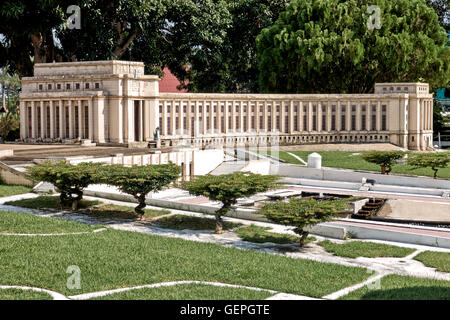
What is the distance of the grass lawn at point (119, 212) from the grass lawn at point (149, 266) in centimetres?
582

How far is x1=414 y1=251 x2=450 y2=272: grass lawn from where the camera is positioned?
878 inches

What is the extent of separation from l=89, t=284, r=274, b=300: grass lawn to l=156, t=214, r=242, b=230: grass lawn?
1005 cm

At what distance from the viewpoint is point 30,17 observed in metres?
54.4

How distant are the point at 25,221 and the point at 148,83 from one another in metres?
23.8

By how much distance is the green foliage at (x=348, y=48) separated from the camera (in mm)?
63812

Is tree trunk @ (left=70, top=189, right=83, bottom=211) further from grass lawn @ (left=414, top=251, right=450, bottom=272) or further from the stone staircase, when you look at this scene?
grass lawn @ (left=414, top=251, right=450, bottom=272)

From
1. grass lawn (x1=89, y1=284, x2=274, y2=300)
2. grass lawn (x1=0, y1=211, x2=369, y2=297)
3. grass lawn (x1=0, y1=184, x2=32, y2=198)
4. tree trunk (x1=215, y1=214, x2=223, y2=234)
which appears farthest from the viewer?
grass lawn (x1=0, y1=184, x2=32, y2=198)

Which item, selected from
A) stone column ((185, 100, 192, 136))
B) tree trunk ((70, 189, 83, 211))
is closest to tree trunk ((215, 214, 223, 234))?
tree trunk ((70, 189, 83, 211))

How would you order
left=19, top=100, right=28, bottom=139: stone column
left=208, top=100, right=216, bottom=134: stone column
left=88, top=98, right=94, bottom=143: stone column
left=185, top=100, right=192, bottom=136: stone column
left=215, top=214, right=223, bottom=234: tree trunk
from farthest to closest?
1. left=208, top=100, right=216, bottom=134: stone column
2. left=185, top=100, right=192, bottom=136: stone column
3. left=19, top=100, right=28, bottom=139: stone column
4. left=88, top=98, right=94, bottom=143: stone column
5. left=215, top=214, right=223, bottom=234: tree trunk

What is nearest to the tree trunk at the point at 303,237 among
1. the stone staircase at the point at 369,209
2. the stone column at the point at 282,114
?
the stone staircase at the point at 369,209

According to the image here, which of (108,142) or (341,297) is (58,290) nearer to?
(341,297)

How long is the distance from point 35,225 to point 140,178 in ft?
15.9

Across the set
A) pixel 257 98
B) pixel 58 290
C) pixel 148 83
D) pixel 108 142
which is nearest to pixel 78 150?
pixel 108 142

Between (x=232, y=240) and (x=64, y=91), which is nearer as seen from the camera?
(x=232, y=240)
